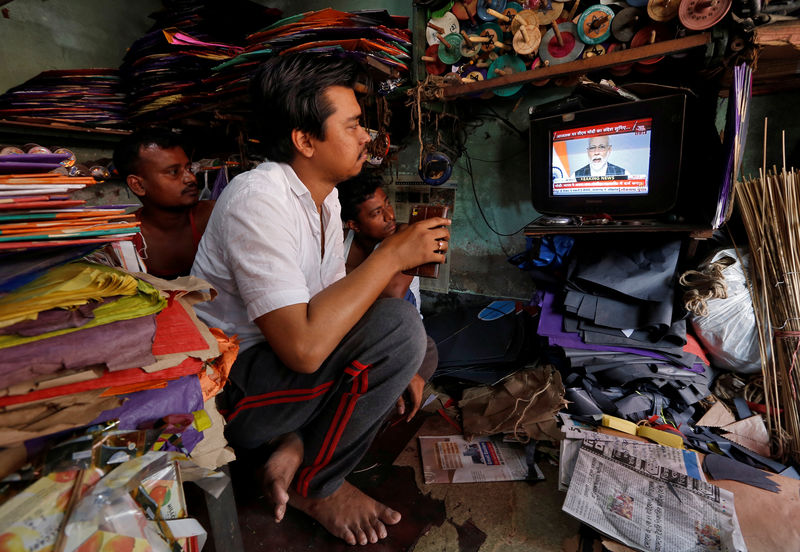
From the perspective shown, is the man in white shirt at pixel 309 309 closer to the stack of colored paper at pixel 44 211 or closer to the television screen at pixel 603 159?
the stack of colored paper at pixel 44 211

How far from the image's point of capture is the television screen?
6.44 ft

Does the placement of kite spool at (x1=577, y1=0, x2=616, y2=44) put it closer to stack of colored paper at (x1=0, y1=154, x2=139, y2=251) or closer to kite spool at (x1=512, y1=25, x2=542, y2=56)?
kite spool at (x1=512, y1=25, x2=542, y2=56)

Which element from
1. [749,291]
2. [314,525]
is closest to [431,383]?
[314,525]

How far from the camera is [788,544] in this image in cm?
121

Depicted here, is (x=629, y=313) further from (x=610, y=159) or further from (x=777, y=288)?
(x=610, y=159)

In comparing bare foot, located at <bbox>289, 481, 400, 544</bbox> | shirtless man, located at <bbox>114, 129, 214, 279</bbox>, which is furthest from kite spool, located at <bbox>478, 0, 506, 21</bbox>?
bare foot, located at <bbox>289, 481, 400, 544</bbox>

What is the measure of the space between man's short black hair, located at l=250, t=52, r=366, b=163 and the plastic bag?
6.71 ft

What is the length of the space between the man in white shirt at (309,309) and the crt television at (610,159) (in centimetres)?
133

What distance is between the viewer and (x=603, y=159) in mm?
2078

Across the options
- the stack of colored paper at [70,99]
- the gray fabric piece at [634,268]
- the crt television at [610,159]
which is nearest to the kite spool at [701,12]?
the crt television at [610,159]

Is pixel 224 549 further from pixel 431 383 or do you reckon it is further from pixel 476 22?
pixel 476 22

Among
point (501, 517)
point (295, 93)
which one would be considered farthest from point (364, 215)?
point (501, 517)

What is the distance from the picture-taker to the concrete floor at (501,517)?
129cm

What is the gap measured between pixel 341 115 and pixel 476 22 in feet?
5.11
